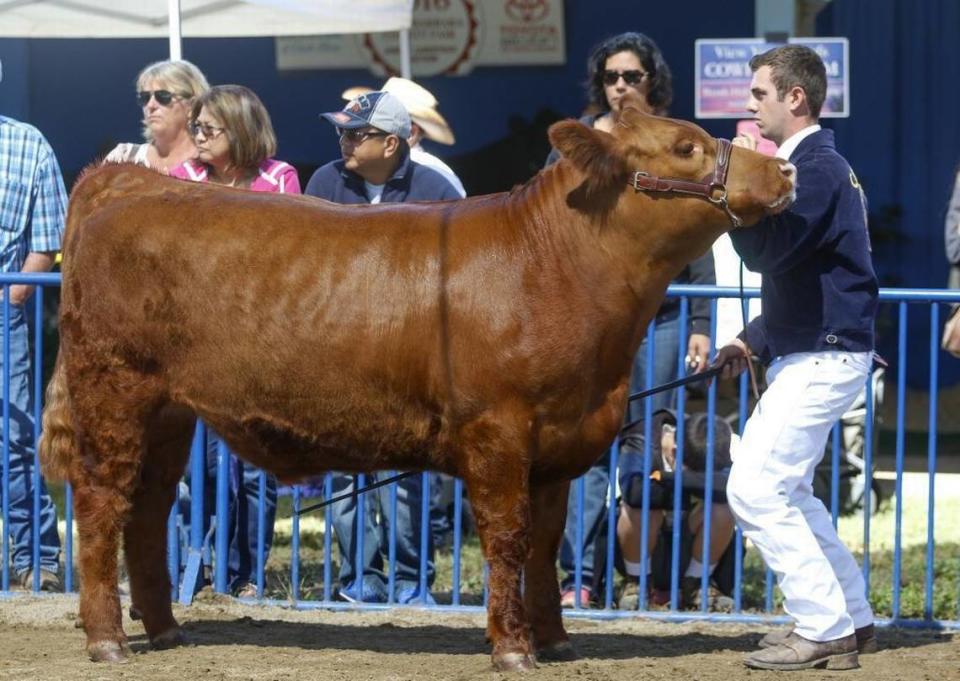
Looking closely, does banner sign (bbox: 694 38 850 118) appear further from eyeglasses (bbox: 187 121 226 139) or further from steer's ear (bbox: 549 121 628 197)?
steer's ear (bbox: 549 121 628 197)

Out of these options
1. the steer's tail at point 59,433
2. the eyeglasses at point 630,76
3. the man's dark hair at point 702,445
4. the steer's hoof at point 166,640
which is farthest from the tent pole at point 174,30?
the steer's hoof at point 166,640

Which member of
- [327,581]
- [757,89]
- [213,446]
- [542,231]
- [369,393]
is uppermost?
[757,89]

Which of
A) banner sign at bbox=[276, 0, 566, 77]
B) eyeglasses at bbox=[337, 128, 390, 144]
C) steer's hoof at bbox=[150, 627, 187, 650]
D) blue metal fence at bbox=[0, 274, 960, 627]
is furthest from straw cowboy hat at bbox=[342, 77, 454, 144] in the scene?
banner sign at bbox=[276, 0, 566, 77]

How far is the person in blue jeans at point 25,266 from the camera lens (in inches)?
288

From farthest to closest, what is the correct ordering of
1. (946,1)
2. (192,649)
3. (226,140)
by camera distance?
(946,1)
(226,140)
(192,649)

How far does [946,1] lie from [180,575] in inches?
322

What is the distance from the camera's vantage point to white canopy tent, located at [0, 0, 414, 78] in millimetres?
9891

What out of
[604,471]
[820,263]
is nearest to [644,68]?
[604,471]

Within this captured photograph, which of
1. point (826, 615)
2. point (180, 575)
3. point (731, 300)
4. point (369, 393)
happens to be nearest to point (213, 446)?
point (180, 575)

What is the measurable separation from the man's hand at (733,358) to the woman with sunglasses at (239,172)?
6.57ft

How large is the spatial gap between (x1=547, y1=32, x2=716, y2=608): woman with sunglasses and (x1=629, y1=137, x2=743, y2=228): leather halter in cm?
164

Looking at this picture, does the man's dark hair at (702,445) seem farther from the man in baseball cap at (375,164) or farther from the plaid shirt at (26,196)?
the plaid shirt at (26,196)

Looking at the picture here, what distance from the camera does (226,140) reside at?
707 cm

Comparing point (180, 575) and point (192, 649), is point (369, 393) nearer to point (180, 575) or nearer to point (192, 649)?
point (192, 649)
